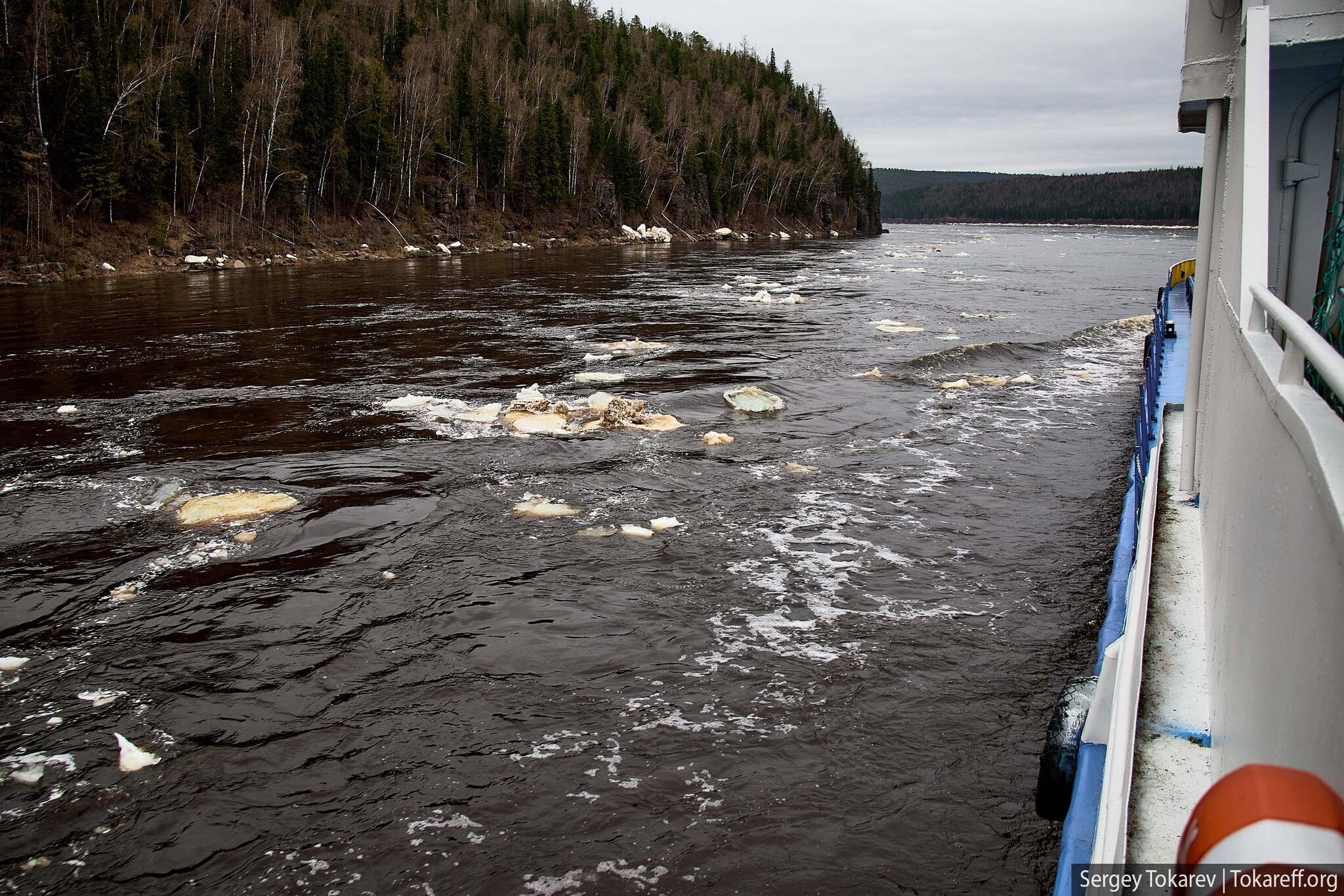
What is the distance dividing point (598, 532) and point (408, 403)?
17.8 feet

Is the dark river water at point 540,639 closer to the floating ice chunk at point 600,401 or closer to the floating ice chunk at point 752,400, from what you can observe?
the floating ice chunk at point 752,400

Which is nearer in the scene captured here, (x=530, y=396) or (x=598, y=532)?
(x=598, y=532)

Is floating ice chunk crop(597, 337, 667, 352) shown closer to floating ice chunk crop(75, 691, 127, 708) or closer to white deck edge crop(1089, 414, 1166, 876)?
floating ice chunk crop(75, 691, 127, 708)

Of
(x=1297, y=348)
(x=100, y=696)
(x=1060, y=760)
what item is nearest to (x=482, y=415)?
(x=100, y=696)

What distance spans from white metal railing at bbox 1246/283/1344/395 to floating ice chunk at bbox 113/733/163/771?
4830 mm

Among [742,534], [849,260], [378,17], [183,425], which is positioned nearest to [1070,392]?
[742,534]

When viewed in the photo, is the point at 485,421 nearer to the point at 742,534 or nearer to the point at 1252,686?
the point at 742,534

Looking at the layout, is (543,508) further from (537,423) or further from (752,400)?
(752,400)

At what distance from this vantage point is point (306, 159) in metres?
49.4

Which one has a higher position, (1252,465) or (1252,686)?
(1252,465)

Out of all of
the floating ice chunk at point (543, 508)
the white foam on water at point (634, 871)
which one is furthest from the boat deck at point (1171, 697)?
the floating ice chunk at point (543, 508)

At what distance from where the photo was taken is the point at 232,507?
7625 millimetres

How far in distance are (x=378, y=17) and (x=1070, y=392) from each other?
241 ft

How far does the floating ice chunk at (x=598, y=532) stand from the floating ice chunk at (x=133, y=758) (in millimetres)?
3460
